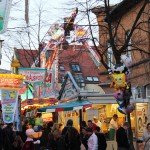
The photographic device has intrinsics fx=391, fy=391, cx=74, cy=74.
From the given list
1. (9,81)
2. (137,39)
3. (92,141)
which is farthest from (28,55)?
(92,141)

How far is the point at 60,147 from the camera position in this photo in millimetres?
12727

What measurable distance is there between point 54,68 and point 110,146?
12.2 meters

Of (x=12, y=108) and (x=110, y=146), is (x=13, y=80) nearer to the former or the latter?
(x=12, y=108)

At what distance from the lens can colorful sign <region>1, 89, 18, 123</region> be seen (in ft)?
55.8

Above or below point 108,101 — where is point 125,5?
above

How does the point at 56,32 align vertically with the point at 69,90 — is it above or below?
above

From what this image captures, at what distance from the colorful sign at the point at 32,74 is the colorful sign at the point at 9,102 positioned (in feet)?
11.7

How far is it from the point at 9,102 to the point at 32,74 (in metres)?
4.39

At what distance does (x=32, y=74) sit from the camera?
21.4m

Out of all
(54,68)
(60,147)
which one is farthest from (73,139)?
(54,68)

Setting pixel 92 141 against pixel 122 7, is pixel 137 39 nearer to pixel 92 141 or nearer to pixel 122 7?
pixel 122 7

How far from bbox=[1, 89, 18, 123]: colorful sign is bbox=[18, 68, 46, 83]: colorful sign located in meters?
3.57

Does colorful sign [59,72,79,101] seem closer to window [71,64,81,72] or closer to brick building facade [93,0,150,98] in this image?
brick building facade [93,0,150,98]

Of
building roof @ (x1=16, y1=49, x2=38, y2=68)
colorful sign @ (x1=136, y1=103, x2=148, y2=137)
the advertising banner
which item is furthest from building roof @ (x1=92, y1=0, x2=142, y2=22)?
building roof @ (x1=16, y1=49, x2=38, y2=68)
